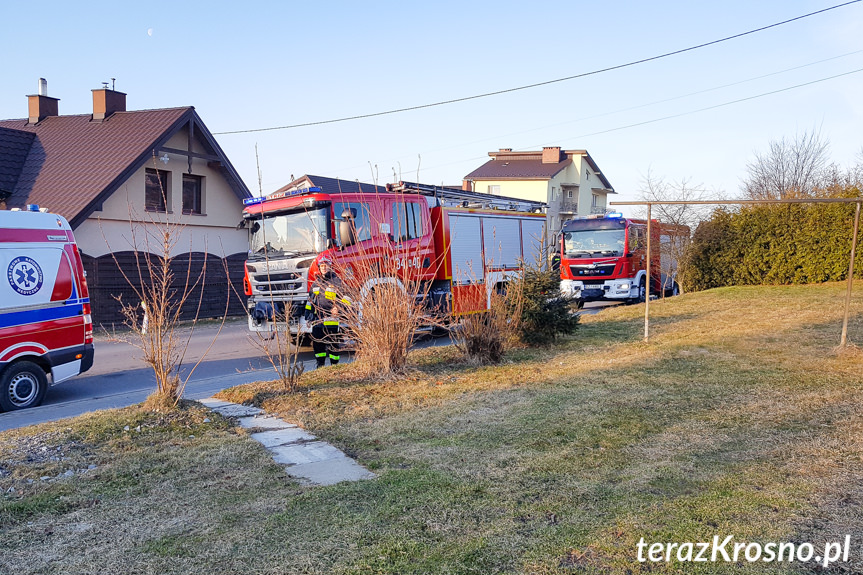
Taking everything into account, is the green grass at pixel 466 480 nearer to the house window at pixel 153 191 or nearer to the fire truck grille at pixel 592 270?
the fire truck grille at pixel 592 270

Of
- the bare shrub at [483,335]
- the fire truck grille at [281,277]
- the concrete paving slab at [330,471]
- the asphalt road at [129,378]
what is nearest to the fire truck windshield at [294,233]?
the fire truck grille at [281,277]

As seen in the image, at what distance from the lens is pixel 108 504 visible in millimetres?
4434

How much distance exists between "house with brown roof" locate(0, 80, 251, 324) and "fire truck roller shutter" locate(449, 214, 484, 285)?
755 cm

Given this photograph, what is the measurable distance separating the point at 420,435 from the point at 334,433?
32.3 inches

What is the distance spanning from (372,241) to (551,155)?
169ft

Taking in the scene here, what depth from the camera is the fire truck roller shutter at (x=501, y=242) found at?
51.2 feet

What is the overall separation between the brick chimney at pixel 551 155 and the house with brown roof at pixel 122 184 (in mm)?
39839

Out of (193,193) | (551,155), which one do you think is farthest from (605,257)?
(551,155)

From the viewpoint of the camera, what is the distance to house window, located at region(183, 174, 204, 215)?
22062 millimetres

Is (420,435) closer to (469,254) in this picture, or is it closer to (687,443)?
(687,443)

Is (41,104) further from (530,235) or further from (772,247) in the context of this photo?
(772,247)

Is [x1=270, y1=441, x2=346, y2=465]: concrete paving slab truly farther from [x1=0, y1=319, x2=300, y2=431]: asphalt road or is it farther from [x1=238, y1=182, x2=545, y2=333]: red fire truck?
[x1=238, y1=182, x2=545, y2=333]: red fire truck

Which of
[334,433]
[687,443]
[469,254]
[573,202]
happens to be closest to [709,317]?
[469,254]

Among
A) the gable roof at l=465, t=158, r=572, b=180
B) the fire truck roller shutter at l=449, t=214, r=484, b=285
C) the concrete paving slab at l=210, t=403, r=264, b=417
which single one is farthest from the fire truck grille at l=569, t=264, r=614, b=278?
the gable roof at l=465, t=158, r=572, b=180
